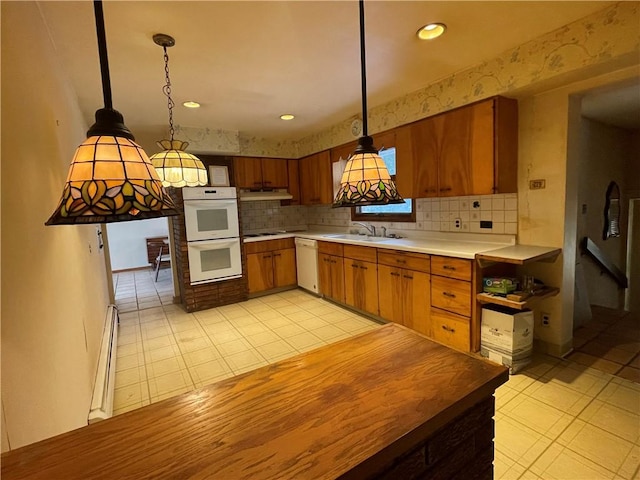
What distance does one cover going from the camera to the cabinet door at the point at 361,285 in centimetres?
342

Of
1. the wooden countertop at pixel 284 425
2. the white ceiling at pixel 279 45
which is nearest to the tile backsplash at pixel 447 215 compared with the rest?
the white ceiling at pixel 279 45

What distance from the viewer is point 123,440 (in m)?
0.74

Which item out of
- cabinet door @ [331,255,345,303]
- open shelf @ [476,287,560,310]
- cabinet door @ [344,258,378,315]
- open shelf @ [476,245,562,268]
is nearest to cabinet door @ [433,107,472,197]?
open shelf @ [476,245,562,268]

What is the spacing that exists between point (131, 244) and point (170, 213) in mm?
7734

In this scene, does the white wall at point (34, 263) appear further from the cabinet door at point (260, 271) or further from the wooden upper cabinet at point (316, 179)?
the wooden upper cabinet at point (316, 179)

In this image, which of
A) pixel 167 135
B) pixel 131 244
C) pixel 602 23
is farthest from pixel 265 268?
pixel 131 244

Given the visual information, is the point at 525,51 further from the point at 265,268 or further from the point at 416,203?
the point at 265,268

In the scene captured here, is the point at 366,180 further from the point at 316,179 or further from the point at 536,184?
the point at 316,179

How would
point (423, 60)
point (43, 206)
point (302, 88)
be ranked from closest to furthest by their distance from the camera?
point (43, 206) < point (423, 60) < point (302, 88)

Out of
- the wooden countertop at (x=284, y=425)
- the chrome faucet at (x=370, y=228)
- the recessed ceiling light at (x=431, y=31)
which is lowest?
the wooden countertop at (x=284, y=425)

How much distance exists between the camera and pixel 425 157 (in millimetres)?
2957

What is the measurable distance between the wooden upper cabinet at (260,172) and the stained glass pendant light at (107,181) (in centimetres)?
390

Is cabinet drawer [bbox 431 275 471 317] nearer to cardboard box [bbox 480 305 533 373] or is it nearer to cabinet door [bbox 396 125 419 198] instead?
cardboard box [bbox 480 305 533 373]

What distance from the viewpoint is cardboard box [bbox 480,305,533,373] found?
7.64ft
